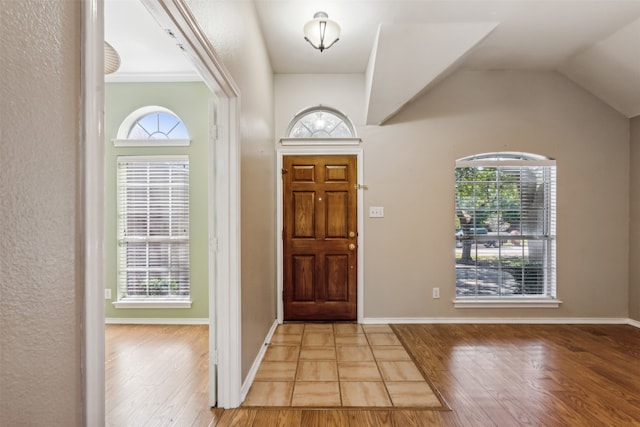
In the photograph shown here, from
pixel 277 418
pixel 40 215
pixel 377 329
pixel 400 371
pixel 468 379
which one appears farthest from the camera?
pixel 377 329

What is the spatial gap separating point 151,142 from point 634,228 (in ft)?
17.8

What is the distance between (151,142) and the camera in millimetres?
3838

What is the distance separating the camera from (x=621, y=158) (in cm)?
390

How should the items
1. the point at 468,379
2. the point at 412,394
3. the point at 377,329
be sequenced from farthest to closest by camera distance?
the point at 377,329 < the point at 468,379 < the point at 412,394

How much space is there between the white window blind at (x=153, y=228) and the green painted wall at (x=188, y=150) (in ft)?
0.29

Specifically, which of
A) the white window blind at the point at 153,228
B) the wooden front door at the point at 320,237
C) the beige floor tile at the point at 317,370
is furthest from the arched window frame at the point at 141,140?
the beige floor tile at the point at 317,370

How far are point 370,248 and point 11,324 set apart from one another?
352cm

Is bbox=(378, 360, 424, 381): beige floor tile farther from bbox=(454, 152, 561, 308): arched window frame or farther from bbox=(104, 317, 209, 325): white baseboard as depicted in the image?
bbox=(104, 317, 209, 325): white baseboard

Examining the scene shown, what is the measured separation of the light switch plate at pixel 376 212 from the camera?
3.95m

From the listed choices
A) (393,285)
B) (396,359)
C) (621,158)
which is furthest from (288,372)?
(621,158)

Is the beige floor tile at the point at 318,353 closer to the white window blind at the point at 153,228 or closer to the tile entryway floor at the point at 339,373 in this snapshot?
the tile entryway floor at the point at 339,373

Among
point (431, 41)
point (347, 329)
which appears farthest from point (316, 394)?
point (431, 41)

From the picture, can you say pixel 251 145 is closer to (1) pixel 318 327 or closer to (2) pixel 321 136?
(2) pixel 321 136

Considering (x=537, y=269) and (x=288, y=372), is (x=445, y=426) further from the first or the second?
(x=537, y=269)
